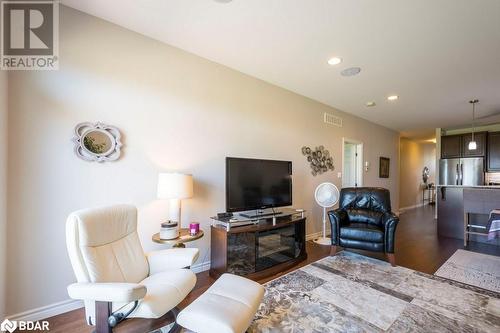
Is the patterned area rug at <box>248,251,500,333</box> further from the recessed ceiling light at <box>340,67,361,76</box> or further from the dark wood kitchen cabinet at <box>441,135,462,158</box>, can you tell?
the dark wood kitchen cabinet at <box>441,135,462,158</box>

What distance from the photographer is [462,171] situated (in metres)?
5.71

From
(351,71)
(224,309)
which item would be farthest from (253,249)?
(351,71)

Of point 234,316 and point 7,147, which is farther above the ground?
point 7,147

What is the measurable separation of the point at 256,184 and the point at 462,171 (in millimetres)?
6034

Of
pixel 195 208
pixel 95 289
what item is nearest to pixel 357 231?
pixel 195 208

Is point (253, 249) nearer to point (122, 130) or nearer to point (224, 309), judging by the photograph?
point (224, 309)

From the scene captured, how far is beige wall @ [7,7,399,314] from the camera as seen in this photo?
179 centimetres

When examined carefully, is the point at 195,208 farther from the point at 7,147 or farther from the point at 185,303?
the point at 7,147

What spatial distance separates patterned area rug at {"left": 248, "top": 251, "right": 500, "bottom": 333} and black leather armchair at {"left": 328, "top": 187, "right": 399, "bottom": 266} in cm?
33

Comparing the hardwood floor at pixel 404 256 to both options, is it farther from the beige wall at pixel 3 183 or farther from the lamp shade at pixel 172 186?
the lamp shade at pixel 172 186

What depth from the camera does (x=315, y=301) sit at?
209 centimetres

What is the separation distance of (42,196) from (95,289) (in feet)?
3.68

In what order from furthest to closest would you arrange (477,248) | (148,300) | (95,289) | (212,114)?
1. (477,248)
2. (212,114)
3. (148,300)
4. (95,289)

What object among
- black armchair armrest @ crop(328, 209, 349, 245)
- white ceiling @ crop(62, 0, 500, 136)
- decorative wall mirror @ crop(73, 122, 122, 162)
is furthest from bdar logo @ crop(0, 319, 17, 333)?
black armchair armrest @ crop(328, 209, 349, 245)
